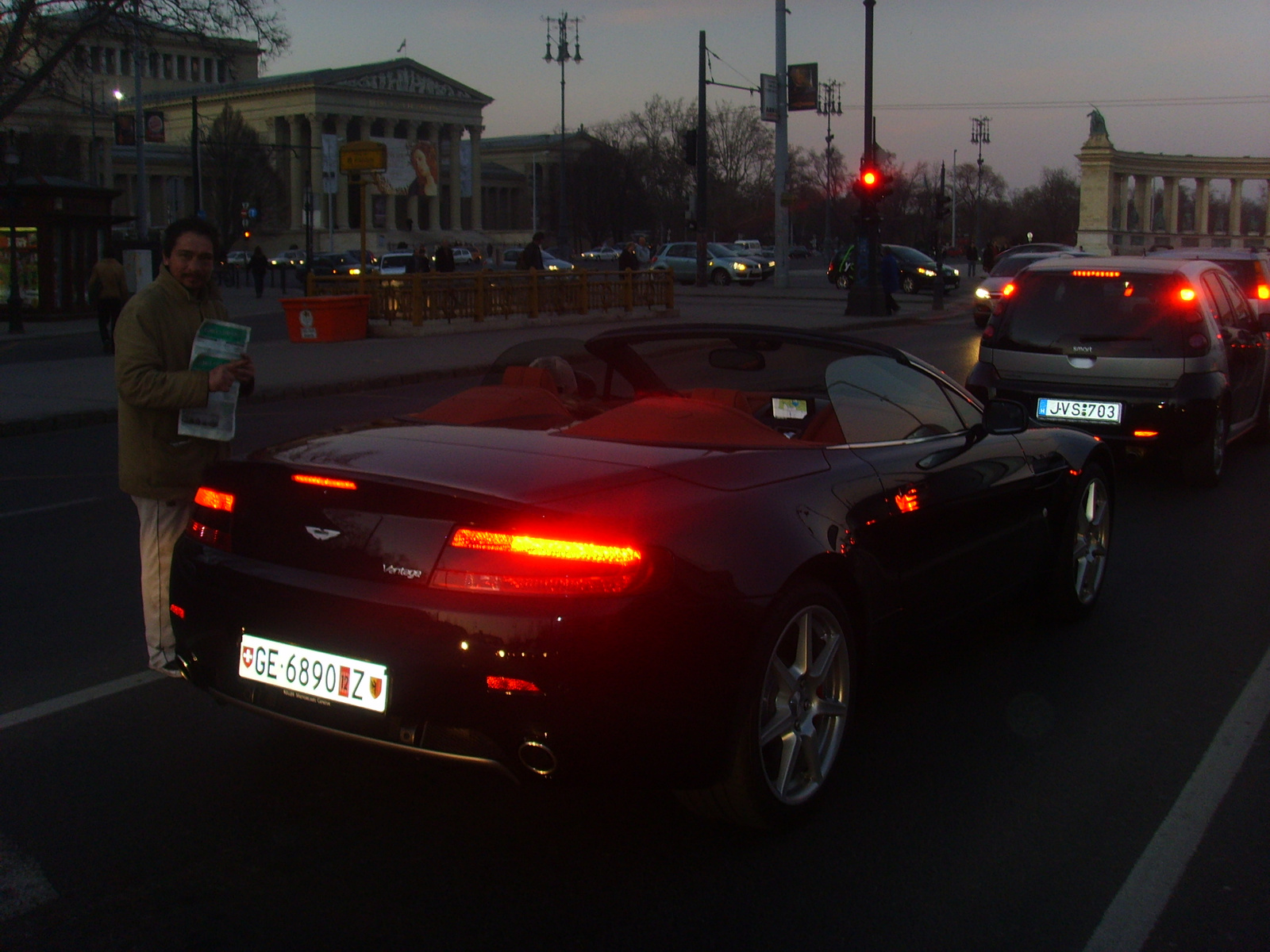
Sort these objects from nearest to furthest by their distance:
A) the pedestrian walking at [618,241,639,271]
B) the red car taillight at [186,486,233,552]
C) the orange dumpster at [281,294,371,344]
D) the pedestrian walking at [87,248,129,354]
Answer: the red car taillight at [186,486,233,552] < the pedestrian walking at [87,248,129,354] < the orange dumpster at [281,294,371,344] < the pedestrian walking at [618,241,639,271]

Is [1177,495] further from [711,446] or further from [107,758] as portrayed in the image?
[107,758]

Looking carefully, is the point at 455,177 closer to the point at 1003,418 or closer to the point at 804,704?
the point at 1003,418

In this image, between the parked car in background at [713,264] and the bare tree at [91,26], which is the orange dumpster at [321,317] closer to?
the bare tree at [91,26]

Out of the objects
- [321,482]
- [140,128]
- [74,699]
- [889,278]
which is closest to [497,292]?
[889,278]

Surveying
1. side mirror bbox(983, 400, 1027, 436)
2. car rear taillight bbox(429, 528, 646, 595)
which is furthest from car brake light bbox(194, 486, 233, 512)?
side mirror bbox(983, 400, 1027, 436)

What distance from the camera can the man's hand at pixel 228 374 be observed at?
4.51m

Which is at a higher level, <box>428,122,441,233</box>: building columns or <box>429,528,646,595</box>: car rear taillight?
<box>428,122,441,233</box>: building columns

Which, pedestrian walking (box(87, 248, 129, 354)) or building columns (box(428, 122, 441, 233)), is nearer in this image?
pedestrian walking (box(87, 248, 129, 354))

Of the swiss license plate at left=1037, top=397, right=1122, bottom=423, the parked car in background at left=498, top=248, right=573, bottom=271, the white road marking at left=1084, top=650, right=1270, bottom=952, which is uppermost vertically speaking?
the parked car in background at left=498, top=248, right=573, bottom=271

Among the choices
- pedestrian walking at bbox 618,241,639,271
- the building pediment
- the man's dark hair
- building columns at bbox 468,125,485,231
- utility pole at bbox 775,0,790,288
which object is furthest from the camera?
building columns at bbox 468,125,485,231

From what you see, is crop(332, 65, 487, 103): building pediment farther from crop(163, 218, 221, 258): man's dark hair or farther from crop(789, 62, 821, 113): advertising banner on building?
crop(163, 218, 221, 258): man's dark hair

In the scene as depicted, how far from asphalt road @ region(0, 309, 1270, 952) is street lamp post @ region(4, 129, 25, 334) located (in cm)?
2587

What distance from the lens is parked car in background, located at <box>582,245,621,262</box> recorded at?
89.0 meters

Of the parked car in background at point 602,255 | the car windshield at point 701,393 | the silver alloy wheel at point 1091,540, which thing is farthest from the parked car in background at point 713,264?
the car windshield at point 701,393
